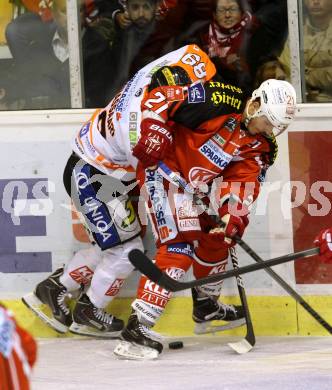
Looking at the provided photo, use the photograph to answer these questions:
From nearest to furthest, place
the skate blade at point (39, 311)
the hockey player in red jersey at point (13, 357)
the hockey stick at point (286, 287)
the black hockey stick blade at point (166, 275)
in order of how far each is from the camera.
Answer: the hockey player in red jersey at point (13, 357)
the black hockey stick blade at point (166, 275)
the hockey stick at point (286, 287)
the skate blade at point (39, 311)

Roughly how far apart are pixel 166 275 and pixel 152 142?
50cm

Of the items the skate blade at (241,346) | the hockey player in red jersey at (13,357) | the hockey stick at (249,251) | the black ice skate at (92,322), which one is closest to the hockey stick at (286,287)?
the hockey stick at (249,251)

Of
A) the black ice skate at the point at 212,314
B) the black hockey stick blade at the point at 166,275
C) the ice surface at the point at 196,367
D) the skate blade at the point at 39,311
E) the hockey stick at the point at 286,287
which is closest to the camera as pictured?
the ice surface at the point at 196,367

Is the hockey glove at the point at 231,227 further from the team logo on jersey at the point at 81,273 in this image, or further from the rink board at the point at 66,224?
the team logo on jersey at the point at 81,273

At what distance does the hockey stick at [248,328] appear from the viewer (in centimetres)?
433

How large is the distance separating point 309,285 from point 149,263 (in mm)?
975

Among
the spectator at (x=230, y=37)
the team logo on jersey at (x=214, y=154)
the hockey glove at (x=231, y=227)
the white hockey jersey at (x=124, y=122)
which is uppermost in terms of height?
the spectator at (x=230, y=37)

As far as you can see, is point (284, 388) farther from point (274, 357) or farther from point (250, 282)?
point (250, 282)

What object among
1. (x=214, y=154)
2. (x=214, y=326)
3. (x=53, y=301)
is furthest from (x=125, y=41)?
(x=214, y=326)

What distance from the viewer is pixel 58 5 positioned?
4.78 m

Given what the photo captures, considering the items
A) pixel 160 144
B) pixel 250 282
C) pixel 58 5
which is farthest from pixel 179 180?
pixel 58 5

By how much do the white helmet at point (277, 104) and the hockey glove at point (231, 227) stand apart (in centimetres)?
38

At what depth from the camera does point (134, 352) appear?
4.28 m

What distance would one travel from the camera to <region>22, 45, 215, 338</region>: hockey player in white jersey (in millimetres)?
4363
